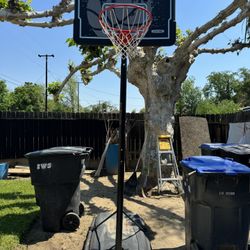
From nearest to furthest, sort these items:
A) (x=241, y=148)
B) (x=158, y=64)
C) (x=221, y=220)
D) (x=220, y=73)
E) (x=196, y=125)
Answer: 1. (x=221, y=220)
2. (x=241, y=148)
3. (x=158, y=64)
4. (x=196, y=125)
5. (x=220, y=73)

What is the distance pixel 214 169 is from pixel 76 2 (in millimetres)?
2979

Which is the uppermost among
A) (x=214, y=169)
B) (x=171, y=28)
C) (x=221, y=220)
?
(x=171, y=28)

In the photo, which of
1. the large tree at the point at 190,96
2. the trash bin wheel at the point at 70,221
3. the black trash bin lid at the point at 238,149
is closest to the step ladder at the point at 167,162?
the black trash bin lid at the point at 238,149

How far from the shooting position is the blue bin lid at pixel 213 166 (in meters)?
4.28

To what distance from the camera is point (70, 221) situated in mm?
5941

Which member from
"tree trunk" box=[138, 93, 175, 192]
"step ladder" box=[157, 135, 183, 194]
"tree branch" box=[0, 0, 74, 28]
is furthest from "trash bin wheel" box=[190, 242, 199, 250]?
"tree branch" box=[0, 0, 74, 28]

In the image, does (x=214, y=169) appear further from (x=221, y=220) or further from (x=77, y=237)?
(x=77, y=237)

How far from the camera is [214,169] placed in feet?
14.2

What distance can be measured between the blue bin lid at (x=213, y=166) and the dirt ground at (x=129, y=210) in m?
1.51

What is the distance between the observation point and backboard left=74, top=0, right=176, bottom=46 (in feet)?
17.0

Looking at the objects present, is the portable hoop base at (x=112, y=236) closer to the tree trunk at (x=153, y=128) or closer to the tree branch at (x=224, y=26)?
the tree trunk at (x=153, y=128)

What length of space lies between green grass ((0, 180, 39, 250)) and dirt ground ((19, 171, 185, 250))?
0.15 metres

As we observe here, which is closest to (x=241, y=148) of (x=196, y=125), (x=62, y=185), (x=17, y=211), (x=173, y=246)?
(x=173, y=246)

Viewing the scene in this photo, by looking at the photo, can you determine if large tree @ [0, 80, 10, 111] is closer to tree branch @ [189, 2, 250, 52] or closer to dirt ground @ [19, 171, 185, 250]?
dirt ground @ [19, 171, 185, 250]
